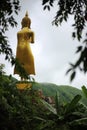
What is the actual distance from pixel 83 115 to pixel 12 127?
19.0 feet

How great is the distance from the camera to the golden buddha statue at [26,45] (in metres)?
20.2

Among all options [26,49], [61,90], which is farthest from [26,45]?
[61,90]

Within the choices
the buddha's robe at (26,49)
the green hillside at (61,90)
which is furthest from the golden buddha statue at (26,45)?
the green hillside at (61,90)

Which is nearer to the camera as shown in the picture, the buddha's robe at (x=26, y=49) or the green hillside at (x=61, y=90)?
the buddha's robe at (x=26, y=49)

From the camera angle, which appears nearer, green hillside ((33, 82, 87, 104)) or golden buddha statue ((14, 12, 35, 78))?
golden buddha statue ((14, 12, 35, 78))

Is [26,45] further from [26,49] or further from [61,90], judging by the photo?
[61,90]

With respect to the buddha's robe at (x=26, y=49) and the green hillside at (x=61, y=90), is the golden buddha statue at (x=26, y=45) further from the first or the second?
the green hillside at (x=61, y=90)

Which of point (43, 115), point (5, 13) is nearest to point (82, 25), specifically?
point (5, 13)

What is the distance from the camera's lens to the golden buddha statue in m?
20.2

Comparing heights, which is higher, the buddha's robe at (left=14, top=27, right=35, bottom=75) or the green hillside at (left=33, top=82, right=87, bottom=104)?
the buddha's robe at (left=14, top=27, right=35, bottom=75)

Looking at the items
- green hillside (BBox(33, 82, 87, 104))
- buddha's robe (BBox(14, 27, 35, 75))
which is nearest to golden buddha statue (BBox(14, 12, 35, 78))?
buddha's robe (BBox(14, 27, 35, 75))

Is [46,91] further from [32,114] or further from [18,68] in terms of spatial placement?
[18,68]

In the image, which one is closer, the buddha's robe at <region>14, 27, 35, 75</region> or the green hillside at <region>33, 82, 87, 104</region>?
the buddha's robe at <region>14, 27, 35, 75</region>

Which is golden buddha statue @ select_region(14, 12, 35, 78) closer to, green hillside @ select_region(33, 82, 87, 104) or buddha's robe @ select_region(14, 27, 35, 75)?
buddha's robe @ select_region(14, 27, 35, 75)
